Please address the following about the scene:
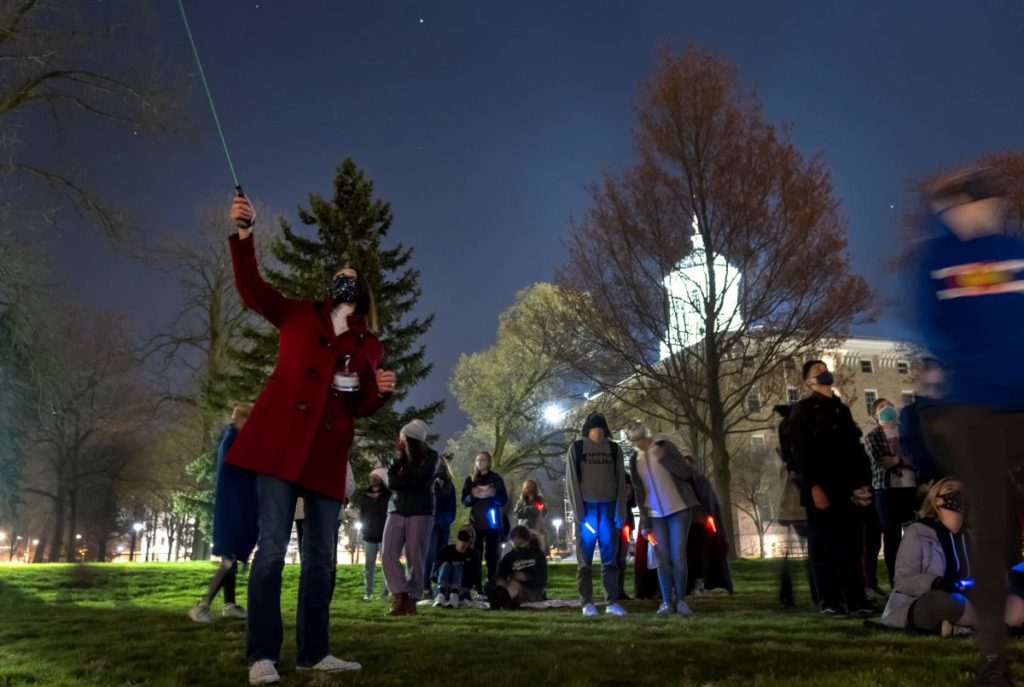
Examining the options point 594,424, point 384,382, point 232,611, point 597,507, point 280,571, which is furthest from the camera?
point 594,424

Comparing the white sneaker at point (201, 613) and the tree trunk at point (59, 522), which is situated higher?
the tree trunk at point (59, 522)

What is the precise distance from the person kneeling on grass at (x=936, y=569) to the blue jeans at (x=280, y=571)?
14.3ft

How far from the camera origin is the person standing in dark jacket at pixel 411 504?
9.07 metres

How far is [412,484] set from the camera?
9.09 m

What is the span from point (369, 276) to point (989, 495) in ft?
95.7

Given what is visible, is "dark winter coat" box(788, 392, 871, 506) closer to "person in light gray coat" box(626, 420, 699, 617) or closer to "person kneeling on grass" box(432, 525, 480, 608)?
"person in light gray coat" box(626, 420, 699, 617)

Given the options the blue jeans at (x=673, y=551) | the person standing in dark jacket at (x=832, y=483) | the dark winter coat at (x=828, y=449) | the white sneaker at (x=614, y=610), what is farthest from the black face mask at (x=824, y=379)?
the white sneaker at (x=614, y=610)

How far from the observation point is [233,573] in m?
7.74

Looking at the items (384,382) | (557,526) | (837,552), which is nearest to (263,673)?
(384,382)

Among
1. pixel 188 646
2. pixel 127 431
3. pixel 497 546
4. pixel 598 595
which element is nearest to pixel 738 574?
pixel 598 595

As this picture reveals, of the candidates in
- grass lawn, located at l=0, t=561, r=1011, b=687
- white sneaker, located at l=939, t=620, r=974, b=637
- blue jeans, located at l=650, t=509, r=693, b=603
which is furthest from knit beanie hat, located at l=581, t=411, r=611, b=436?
white sneaker, located at l=939, t=620, r=974, b=637

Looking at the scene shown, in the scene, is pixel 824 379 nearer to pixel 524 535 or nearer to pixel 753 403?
pixel 524 535

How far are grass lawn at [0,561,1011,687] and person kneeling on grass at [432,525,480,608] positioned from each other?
5.35 feet

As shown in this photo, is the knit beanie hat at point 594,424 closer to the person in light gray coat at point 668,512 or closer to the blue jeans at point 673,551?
the person in light gray coat at point 668,512
